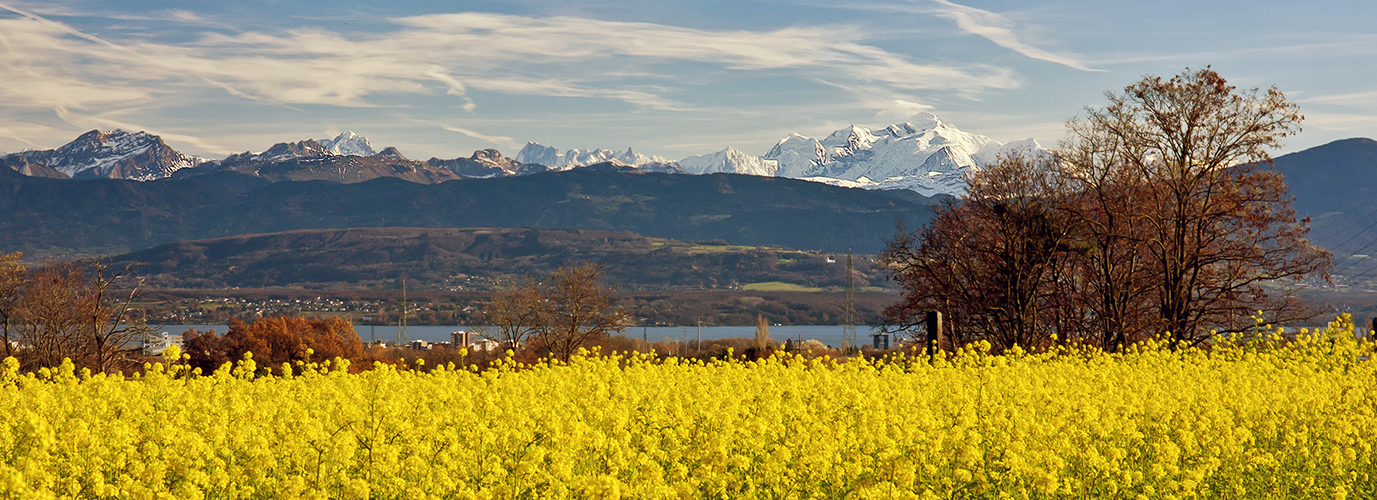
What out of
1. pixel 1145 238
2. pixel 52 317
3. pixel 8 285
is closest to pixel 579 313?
pixel 52 317

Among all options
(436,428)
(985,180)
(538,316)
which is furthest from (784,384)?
(538,316)

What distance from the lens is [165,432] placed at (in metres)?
8.73

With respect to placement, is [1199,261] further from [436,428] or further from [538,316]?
[538,316]

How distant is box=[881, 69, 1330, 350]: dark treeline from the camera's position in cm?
2825

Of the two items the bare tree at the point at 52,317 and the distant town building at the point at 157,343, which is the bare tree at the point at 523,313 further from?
the bare tree at the point at 52,317

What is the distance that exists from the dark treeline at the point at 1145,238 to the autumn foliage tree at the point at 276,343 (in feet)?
86.0

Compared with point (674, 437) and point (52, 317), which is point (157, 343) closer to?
point (52, 317)

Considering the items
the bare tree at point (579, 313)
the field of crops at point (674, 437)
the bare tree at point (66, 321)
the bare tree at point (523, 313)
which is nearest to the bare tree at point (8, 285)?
the bare tree at point (66, 321)

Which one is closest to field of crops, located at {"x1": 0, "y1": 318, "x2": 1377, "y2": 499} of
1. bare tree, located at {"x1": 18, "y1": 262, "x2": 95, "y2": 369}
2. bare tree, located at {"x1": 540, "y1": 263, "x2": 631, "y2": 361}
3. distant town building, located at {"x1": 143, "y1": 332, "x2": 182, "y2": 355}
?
distant town building, located at {"x1": 143, "y1": 332, "x2": 182, "y2": 355}

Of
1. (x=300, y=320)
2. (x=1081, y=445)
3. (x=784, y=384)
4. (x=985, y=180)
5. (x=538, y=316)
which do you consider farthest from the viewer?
(x=538, y=316)

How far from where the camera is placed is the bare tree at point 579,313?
2286 inches

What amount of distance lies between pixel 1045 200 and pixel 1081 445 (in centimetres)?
2473

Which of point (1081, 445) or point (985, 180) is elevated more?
point (985, 180)

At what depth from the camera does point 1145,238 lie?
2891cm
